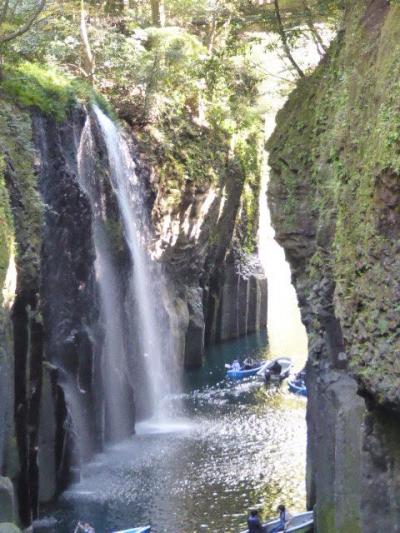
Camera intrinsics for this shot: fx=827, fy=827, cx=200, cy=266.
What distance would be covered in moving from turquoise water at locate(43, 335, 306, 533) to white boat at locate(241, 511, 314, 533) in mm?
1224

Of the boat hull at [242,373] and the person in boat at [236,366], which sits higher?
the person in boat at [236,366]

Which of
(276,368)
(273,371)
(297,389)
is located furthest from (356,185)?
(276,368)

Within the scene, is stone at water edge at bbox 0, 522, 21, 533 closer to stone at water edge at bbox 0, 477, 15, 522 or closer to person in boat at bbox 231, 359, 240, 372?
stone at water edge at bbox 0, 477, 15, 522

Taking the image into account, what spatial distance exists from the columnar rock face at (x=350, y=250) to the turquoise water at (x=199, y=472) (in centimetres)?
254

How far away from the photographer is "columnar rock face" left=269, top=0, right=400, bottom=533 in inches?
457

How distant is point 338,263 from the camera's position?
44.7 feet

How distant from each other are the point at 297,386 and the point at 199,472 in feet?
39.4

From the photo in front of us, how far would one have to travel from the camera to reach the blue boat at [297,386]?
1364 inches

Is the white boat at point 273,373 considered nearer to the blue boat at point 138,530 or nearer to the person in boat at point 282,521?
the person in boat at point 282,521

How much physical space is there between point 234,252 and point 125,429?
2433 centimetres

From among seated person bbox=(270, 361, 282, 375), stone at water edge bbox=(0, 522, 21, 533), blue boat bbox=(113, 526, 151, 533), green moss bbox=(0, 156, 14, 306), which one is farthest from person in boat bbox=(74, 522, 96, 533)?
seated person bbox=(270, 361, 282, 375)

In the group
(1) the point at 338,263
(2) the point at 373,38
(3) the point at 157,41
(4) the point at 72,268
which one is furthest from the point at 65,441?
(3) the point at 157,41

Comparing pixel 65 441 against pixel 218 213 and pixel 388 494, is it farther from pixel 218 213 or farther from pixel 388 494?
pixel 218 213

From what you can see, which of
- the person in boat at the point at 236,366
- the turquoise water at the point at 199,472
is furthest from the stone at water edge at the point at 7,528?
the person in boat at the point at 236,366
